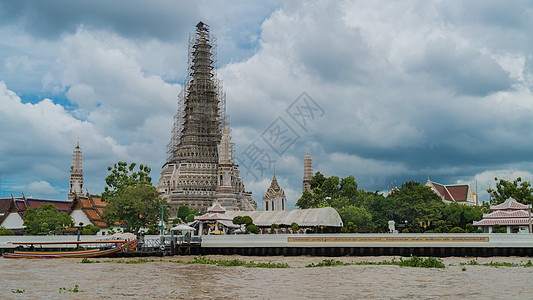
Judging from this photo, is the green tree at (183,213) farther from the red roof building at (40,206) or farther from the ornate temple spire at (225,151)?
the red roof building at (40,206)

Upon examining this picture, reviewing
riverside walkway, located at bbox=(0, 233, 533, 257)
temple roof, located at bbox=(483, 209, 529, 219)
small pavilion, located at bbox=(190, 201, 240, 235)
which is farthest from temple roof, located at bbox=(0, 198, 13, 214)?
temple roof, located at bbox=(483, 209, 529, 219)

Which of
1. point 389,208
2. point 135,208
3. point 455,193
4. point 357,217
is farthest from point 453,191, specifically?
point 135,208

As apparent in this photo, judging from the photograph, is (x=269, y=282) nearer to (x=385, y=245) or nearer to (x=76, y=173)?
(x=385, y=245)

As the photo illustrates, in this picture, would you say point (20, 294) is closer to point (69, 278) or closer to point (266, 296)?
point (69, 278)

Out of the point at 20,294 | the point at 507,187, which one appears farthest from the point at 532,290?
the point at 507,187

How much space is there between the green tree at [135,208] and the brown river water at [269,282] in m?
29.0

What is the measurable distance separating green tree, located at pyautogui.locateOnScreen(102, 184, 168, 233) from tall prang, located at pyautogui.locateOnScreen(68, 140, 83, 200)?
49.0 meters

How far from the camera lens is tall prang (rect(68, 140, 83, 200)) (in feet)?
357

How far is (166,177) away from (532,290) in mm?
85433

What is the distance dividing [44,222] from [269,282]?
42.5 meters

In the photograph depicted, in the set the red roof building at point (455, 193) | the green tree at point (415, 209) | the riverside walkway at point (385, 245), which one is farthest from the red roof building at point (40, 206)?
the red roof building at point (455, 193)

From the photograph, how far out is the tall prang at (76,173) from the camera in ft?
357

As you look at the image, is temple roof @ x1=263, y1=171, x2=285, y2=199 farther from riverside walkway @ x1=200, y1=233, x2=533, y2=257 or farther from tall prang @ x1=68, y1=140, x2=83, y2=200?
riverside walkway @ x1=200, y1=233, x2=533, y2=257

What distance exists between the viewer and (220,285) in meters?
23.7
